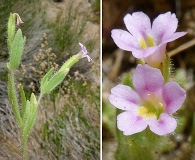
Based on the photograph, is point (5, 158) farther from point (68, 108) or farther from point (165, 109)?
point (165, 109)

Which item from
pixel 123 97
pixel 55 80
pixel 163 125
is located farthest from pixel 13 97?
pixel 163 125

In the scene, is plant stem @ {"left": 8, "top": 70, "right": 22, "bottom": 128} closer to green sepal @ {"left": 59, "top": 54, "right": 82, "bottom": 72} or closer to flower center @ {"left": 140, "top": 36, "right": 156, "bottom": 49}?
green sepal @ {"left": 59, "top": 54, "right": 82, "bottom": 72}

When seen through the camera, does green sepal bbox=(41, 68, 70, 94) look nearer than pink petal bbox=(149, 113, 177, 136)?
No

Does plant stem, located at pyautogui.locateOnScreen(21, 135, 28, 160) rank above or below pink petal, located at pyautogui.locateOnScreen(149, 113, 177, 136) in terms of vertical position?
below

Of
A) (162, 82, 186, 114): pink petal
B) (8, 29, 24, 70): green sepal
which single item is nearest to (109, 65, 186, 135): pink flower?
(162, 82, 186, 114): pink petal

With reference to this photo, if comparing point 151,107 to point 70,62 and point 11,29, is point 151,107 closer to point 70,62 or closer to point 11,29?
point 70,62

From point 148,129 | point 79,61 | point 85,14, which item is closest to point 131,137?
point 148,129
